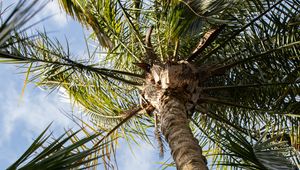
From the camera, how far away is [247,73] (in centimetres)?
539

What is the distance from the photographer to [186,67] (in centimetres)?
462

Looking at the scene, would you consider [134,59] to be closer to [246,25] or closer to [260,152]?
[246,25]

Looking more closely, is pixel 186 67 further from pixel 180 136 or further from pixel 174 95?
pixel 180 136

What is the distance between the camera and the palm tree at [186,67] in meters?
4.34

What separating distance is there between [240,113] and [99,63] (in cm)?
183

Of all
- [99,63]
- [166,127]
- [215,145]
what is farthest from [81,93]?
[166,127]

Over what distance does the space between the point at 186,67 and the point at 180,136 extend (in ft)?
3.29

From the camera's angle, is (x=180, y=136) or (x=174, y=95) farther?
(x=174, y=95)

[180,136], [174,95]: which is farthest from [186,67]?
[180,136]

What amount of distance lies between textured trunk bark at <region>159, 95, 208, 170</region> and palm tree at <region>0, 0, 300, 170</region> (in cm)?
1

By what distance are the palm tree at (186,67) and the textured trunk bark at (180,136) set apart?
13 millimetres

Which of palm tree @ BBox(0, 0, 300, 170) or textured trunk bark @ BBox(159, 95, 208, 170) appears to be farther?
palm tree @ BBox(0, 0, 300, 170)

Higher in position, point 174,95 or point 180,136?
point 174,95

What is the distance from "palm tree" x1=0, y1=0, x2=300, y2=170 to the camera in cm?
434
